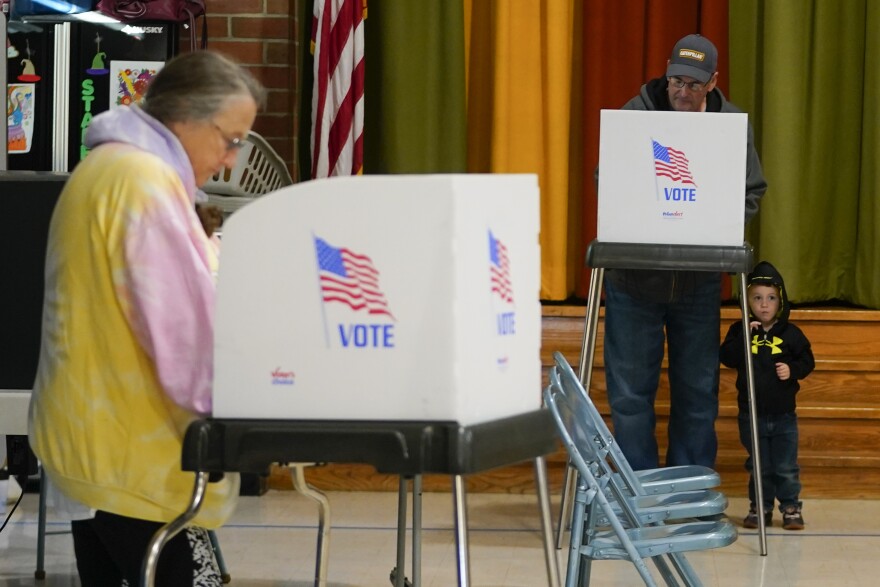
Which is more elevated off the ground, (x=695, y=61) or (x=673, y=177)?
(x=695, y=61)

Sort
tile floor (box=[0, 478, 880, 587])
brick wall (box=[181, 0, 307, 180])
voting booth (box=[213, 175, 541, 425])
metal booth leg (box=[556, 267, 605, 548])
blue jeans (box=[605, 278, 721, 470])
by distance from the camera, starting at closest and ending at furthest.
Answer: voting booth (box=[213, 175, 541, 425]), tile floor (box=[0, 478, 880, 587]), metal booth leg (box=[556, 267, 605, 548]), blue jeans (box=[605, 278, 721, 470]), brick wall (box=[181, 0, 307, 180])

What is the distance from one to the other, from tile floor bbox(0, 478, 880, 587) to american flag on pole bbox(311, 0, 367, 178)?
134 cm

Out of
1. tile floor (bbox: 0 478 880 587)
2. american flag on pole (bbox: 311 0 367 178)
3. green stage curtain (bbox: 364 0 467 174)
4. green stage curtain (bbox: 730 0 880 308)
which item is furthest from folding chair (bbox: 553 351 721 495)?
green stage curtain (bbox: 364 0 467 174)

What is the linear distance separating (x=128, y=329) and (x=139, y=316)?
0.03 m

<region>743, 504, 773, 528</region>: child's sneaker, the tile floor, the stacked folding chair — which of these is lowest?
the tile floor

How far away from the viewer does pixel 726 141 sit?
13.7 ft

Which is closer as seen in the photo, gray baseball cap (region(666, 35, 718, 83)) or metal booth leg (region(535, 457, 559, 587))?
metal booth leg (region(535, 457, 559, 587))

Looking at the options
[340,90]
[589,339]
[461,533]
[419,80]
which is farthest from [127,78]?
[461,533]

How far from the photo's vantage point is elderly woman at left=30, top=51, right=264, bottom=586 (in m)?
1.91

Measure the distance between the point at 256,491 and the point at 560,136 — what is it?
206 centimetres

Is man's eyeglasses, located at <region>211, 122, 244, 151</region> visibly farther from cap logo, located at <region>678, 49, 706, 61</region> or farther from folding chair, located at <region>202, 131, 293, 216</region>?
cap logo, located at <region>678, 49, 706, 61</region>

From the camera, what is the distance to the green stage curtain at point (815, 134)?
581 centimetres

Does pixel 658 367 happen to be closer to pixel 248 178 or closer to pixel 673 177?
pixel 673 177

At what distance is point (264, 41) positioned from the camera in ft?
17.8
